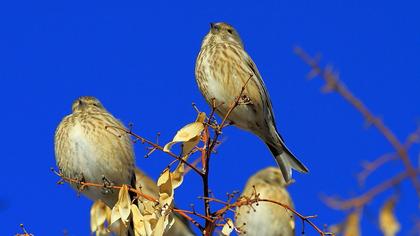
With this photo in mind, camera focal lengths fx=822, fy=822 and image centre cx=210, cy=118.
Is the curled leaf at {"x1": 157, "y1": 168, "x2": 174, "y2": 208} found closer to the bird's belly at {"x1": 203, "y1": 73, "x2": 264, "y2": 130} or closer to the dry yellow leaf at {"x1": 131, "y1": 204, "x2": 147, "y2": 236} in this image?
the dry yellow leaf at {"x1": 131, "y1": 204, "x2": 147, "y2": 236}

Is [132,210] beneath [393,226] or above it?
above

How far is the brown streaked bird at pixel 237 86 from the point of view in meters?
6.57

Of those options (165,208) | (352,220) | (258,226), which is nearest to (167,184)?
(165,208)

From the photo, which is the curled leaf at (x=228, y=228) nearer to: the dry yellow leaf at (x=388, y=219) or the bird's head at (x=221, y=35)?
the dry yellow leaf at (x=388, y=219)

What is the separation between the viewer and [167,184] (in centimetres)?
311

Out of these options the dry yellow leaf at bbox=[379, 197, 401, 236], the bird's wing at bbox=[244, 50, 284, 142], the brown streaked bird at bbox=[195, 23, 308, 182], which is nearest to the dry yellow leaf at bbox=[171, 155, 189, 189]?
the dry yellow leaf at bbox=[379, 197, 401, 236]

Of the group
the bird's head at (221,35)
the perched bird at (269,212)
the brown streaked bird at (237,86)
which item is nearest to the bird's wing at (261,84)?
the brown streaked bird at (237,86)

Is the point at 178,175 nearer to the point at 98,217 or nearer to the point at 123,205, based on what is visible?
the point at 123,205

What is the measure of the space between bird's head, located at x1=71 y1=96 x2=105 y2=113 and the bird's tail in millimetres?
1522

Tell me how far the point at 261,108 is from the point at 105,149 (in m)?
1.41

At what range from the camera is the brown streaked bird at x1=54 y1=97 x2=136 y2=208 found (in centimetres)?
624

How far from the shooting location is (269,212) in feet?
28.0

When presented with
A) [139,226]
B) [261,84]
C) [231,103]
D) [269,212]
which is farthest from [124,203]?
[269,212]

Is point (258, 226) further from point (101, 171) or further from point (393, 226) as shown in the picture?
point (393, 226)
